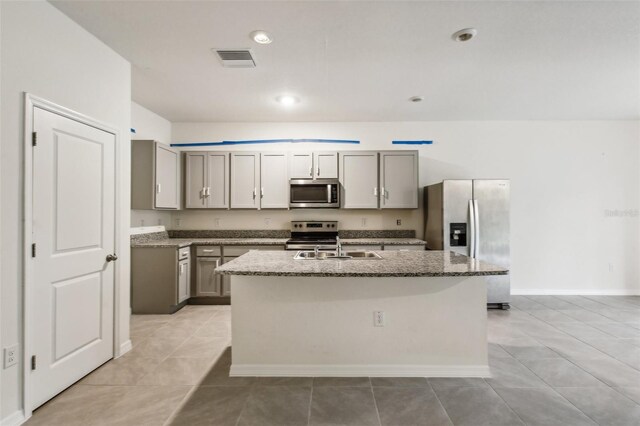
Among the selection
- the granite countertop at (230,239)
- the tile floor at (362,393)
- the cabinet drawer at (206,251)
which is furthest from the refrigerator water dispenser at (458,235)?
the cabinet drawer at (206,251)

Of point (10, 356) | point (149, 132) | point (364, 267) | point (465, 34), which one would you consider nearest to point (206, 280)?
point (149, 132)

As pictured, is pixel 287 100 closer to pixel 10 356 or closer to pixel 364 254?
pixel 364 254

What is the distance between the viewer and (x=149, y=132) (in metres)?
4.64

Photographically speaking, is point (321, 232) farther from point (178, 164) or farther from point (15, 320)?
point (15, 320)

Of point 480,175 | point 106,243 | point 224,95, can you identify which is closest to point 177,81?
point 224,95

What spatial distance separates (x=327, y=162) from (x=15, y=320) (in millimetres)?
3761

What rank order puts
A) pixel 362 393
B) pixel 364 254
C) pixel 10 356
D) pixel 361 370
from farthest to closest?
pixel 364 254 < pixel 361 370 < pixel 362 393 < pixel 10 356

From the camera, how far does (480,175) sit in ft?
16.8

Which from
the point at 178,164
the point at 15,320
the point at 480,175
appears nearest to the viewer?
the point at 15,320

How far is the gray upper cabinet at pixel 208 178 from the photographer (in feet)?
15.8

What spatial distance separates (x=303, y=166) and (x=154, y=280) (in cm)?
257

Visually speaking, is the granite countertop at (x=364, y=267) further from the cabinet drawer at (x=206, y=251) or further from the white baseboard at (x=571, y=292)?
the white baseboard at (x=571, y=292)

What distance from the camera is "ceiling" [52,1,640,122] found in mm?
2305

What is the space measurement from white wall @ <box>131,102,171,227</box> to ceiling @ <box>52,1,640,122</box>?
202mm
